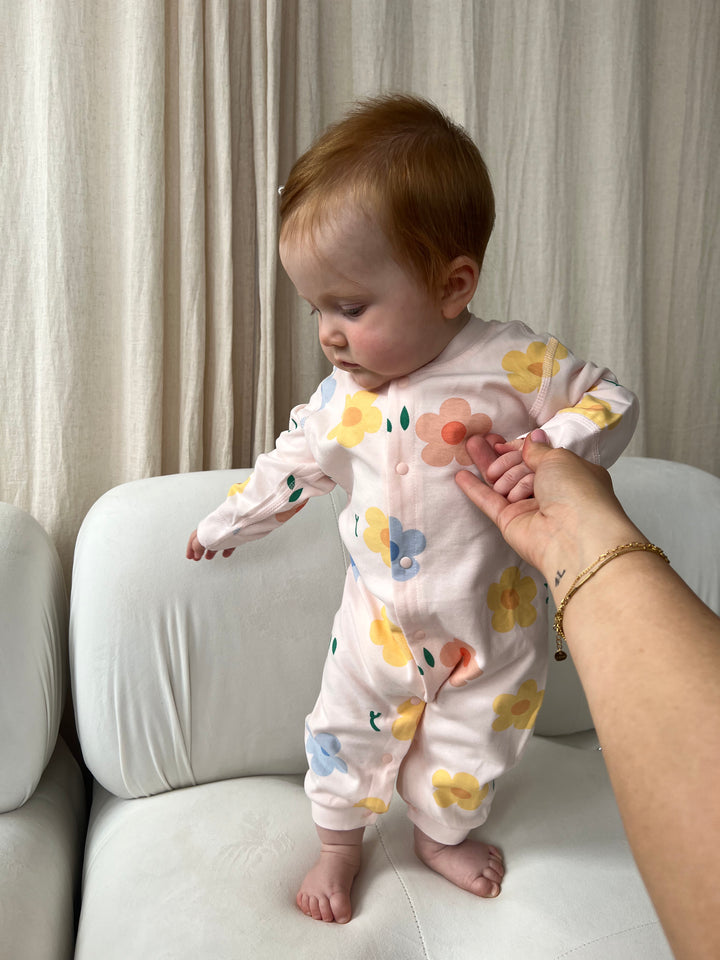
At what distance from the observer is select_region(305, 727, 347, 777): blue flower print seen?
1.08m

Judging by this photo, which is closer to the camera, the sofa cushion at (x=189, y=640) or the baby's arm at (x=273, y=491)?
the baby's arm at (x=273, y=491)

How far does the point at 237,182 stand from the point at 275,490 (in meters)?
0.69

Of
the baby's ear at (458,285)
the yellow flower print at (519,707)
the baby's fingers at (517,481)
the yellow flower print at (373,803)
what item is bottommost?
the yellow flower print at (373,803)

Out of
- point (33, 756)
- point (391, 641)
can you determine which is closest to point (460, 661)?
point (391, 641)

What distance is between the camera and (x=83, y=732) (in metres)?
1.23

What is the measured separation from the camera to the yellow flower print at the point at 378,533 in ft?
3.26

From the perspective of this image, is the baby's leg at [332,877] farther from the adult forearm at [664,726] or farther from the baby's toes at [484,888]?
the adult forearm at [664,726]

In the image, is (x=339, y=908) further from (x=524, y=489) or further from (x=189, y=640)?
(x=524, y=489)

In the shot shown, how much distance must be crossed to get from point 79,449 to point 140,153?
545 mm

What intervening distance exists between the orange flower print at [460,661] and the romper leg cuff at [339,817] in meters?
0.24

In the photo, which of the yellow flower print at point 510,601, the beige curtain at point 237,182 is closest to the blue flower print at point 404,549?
the yellow flower print at point 510,601

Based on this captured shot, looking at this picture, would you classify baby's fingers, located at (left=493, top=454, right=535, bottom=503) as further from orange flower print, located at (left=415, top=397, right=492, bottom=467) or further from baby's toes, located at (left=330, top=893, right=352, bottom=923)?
baby's toes, located at (left=330, top=893, right=352, bottom=923)

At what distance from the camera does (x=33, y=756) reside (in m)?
1.18

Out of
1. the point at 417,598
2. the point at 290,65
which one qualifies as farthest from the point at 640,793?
the point at 290,65
